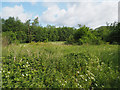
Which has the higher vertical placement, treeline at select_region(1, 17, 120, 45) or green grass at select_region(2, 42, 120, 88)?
treeline at select_region(1, 17, 120, 45)

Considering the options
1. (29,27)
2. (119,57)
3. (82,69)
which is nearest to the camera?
(82,69)

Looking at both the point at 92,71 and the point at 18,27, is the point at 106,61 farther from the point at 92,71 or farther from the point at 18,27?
the point at 18,27

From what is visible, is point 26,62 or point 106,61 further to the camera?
point 106,61

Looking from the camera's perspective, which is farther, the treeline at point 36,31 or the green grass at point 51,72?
the treeline at point 36,31

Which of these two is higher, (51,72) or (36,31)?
(36,31)

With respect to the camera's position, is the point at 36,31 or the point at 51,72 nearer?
the point at 51,72

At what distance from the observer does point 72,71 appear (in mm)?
3648

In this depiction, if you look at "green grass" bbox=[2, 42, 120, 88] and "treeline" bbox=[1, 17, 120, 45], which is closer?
"green grass" bbox=[2, 42, 120, 88]

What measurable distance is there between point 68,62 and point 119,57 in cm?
298

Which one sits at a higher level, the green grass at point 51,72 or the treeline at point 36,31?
the treeline at point 36,31

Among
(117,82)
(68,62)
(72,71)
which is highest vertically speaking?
(68,62)

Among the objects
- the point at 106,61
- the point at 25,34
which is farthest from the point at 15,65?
the point at 25,34

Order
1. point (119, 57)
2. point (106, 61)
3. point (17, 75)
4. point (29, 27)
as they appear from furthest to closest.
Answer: point (29, 27)
point (119, 57)
point (106, 61)
point (17, 75)

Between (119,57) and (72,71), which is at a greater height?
(119,57)
